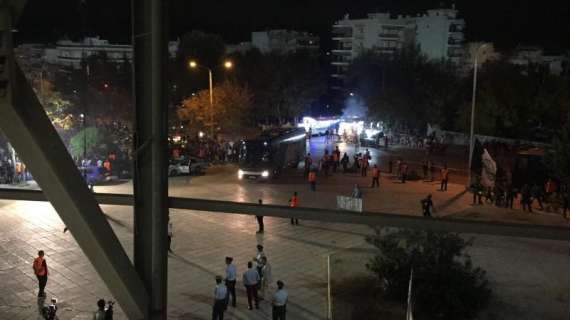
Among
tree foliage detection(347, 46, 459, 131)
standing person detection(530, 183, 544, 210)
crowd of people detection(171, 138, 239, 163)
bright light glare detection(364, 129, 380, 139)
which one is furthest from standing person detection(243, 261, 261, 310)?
tree foliage detection(347, 46, 459, 131)

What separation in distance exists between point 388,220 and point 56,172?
1812mm

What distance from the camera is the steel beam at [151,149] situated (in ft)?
10.8

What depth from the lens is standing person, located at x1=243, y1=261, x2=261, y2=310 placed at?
1149 centimetres

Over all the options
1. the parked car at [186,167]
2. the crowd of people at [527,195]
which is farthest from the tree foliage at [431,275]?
the parked car at [186,167]

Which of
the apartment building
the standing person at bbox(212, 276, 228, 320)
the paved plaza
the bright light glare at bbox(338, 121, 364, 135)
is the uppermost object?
the apartment building

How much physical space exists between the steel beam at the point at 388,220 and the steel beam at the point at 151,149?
17 centimetres

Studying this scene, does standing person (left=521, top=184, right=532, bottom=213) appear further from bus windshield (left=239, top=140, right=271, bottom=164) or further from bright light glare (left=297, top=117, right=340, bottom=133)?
bright light glare (left=297, top=117, right=340, bottom=133)

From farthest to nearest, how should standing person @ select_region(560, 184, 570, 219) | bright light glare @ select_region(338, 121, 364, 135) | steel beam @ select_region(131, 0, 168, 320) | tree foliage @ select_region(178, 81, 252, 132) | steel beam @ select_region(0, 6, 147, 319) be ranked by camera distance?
bright light glare @ select_region(338, 121, 364, 135), tree foliage @ select_region(178, 81, 252, 132), standing person @ select_region(560, 184, 570, 219), steel beam @ select_region(131, 0, 168, 320), steel beam @ select_region(0, 6, 147, 319)

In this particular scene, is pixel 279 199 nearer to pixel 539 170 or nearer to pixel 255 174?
pixel 255 174

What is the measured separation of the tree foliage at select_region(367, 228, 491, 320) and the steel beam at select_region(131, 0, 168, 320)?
8733 millimetres

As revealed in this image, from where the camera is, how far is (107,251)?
10.4 ft

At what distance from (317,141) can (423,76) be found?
1471 cm

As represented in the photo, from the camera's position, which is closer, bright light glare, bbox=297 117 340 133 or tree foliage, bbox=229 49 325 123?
bright light glare, bbox=297 117 340 133

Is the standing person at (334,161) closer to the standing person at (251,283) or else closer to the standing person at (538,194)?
the standing person at (538,194)
